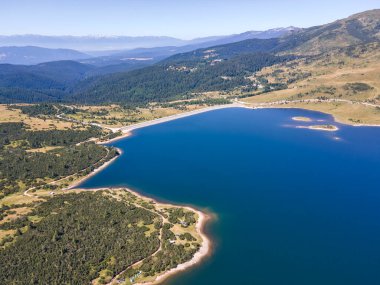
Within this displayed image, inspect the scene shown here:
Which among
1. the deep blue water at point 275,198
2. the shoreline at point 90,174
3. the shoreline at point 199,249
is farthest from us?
the shoreline at point 90,174

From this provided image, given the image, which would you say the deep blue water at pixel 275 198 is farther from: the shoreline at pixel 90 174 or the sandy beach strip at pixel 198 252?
the shoreline at pixel 90 174

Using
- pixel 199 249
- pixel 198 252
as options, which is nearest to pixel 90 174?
pixel 199 249

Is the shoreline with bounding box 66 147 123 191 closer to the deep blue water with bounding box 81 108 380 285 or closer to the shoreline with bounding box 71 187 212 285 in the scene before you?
the deep blue water with bounding box 81 108 380 285

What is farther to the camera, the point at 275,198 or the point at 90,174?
the point at 90,174

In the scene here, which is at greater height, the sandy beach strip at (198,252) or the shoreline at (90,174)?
the sandy beach strip at (198,252)

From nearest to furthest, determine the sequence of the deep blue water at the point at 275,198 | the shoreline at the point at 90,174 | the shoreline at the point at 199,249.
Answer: the shoreline at the point at 199,249 → the deep blue water at the point at 275,198 → the shoreline at the point at 90,174

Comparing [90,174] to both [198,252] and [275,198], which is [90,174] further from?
[275,198]

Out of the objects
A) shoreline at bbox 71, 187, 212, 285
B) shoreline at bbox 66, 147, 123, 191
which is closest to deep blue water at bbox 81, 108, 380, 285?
shoreline at bbox 71, 187, 212, 285

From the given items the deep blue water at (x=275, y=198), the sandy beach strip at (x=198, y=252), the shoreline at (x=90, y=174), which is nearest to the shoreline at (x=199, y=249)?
the sandy beach strip at (x=198, y=252)

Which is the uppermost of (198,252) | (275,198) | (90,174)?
(198,252)
